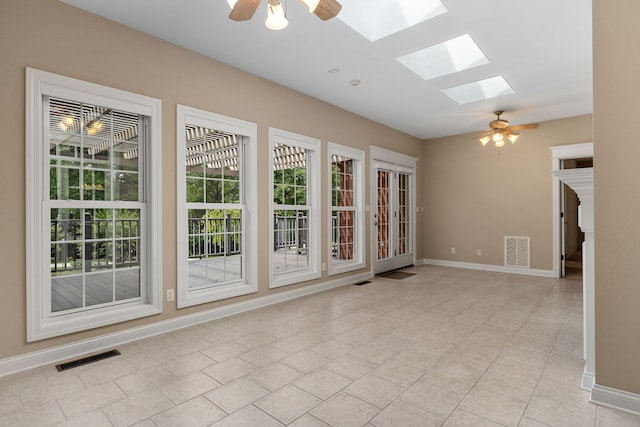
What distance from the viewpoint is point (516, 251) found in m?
6.51

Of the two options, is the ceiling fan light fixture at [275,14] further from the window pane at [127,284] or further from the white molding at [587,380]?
the white molding at [587,380]

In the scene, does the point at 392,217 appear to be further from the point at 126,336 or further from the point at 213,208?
the point at 126,336

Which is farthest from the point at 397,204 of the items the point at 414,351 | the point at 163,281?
the point at 163,281

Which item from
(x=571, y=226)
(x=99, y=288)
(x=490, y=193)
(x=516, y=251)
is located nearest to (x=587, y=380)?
(x=99, y=288)

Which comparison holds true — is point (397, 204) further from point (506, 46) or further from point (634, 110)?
point (634, 110)

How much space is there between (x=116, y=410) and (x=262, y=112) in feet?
11.0

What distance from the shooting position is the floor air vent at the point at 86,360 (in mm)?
2564

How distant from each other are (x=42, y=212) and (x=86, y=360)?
121 cm

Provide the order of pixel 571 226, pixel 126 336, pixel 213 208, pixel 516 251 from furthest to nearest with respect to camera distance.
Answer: pixel 571 226 < pixel 516 251 < pixel 213 208 < pixel 126 336

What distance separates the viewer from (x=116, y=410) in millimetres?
1982

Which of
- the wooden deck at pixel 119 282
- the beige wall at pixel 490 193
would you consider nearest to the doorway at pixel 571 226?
the beige wall at pixel 490 193

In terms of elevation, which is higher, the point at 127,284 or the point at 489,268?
the point at 127,284

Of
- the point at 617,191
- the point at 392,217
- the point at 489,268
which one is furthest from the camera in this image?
the point at 392,217

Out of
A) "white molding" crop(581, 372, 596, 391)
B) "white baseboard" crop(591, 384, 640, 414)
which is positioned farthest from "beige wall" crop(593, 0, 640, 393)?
"white molding" crop(581, 372, 596, 391)
